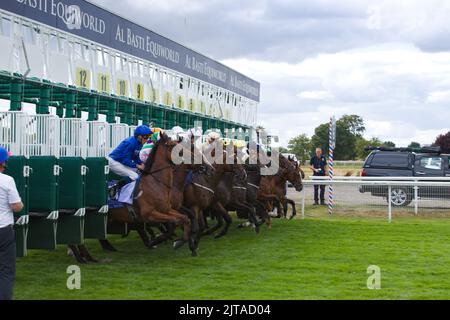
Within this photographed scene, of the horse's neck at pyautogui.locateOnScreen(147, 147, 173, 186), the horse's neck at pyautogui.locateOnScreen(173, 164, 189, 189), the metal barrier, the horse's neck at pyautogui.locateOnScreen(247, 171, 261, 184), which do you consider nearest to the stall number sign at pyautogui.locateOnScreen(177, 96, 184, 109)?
the metal barrier

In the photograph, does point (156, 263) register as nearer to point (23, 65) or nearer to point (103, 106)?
point (23, 65)

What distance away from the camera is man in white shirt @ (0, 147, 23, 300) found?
5.79 m

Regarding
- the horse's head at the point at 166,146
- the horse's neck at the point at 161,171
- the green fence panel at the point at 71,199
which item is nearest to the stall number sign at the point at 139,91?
the horse's head at the point at 166,146

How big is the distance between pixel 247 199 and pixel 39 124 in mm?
5785

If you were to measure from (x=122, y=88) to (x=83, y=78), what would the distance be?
1.77 m

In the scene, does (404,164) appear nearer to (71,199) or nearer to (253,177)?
(253,177)

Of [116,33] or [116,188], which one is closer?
[116,188]

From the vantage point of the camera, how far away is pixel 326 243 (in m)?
11.0

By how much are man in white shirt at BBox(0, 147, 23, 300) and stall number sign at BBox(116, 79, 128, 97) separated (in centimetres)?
788

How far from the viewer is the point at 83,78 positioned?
12117 mm

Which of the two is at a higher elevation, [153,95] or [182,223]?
[153,95]

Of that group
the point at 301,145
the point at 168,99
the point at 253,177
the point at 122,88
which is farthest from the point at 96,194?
the point at 301,145

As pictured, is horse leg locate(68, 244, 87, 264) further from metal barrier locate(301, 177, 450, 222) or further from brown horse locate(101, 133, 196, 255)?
metal barrier locate(301, 177, 450, 222)
